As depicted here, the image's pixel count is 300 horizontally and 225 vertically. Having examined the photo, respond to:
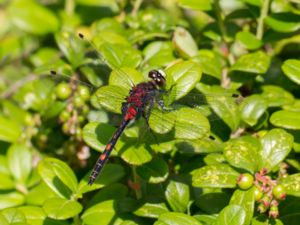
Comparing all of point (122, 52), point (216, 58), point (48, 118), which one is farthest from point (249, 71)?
point (48, 118)

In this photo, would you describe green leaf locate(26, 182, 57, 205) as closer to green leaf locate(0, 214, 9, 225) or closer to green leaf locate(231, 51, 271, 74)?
green leaf locate(0, 214, 9, 225)

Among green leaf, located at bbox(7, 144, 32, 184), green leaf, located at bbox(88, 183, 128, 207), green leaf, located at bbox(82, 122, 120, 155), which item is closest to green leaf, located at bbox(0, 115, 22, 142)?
green leaf, located at bbox(7, 144, 32, 184)

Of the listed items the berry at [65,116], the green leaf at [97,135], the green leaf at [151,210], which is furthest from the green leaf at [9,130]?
the green leaf at [151,210]

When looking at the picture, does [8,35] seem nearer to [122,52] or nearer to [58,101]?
[58,101]

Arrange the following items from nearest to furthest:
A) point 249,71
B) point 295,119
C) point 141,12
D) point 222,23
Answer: point 295,119 → point 249,71 → point 222,23 → point 141,12

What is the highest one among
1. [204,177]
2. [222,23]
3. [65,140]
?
[222,23]

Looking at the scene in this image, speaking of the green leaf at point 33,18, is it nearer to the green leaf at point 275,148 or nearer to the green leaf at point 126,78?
the green leaf at point 126,78

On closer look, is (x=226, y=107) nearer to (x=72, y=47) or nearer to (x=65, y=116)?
(x=65, y=116)
